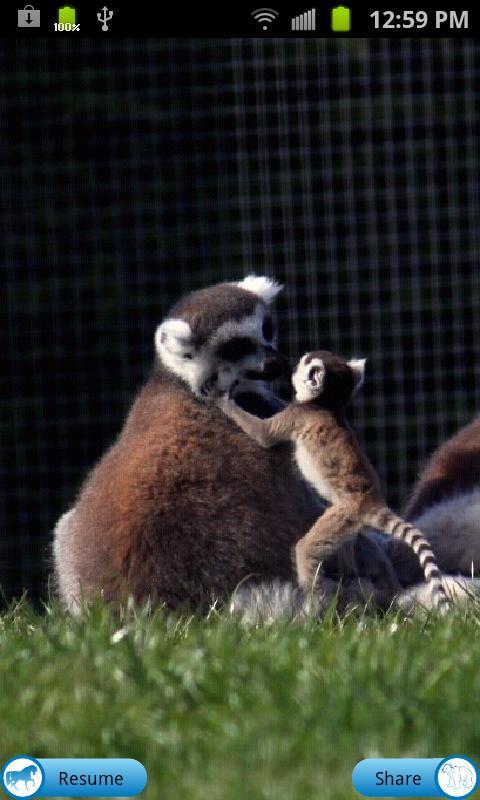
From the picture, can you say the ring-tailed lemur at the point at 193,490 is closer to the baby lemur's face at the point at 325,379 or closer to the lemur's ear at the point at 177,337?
the lemur's ear at the point at 177,337

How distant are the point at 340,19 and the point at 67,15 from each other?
0.69 metres

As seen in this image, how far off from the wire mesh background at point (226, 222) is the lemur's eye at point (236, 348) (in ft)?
5.34

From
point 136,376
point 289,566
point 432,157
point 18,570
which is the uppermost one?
point 432,157

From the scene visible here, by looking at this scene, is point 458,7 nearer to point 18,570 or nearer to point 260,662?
point 260,662

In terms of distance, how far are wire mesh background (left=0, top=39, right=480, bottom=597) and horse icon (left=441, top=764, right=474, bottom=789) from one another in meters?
3.49

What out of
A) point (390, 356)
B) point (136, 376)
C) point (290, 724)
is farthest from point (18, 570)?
point (290, 724)

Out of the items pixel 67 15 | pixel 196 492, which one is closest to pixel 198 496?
pixel 196 492

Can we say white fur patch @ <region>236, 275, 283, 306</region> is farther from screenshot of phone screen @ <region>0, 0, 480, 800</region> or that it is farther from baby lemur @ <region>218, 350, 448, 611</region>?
baby lemur @ <region>218, 350, 448, 611</region>

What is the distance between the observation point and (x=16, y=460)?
6.05 m

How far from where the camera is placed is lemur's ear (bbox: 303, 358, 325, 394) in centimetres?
400

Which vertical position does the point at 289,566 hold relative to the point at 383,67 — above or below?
below

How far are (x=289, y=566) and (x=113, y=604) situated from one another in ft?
1.68

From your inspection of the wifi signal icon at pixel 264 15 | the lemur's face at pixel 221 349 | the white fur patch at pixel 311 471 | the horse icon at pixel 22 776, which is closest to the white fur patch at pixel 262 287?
the lemur's face at pixel 221 349

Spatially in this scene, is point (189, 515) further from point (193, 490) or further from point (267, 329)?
point (267, 329)
